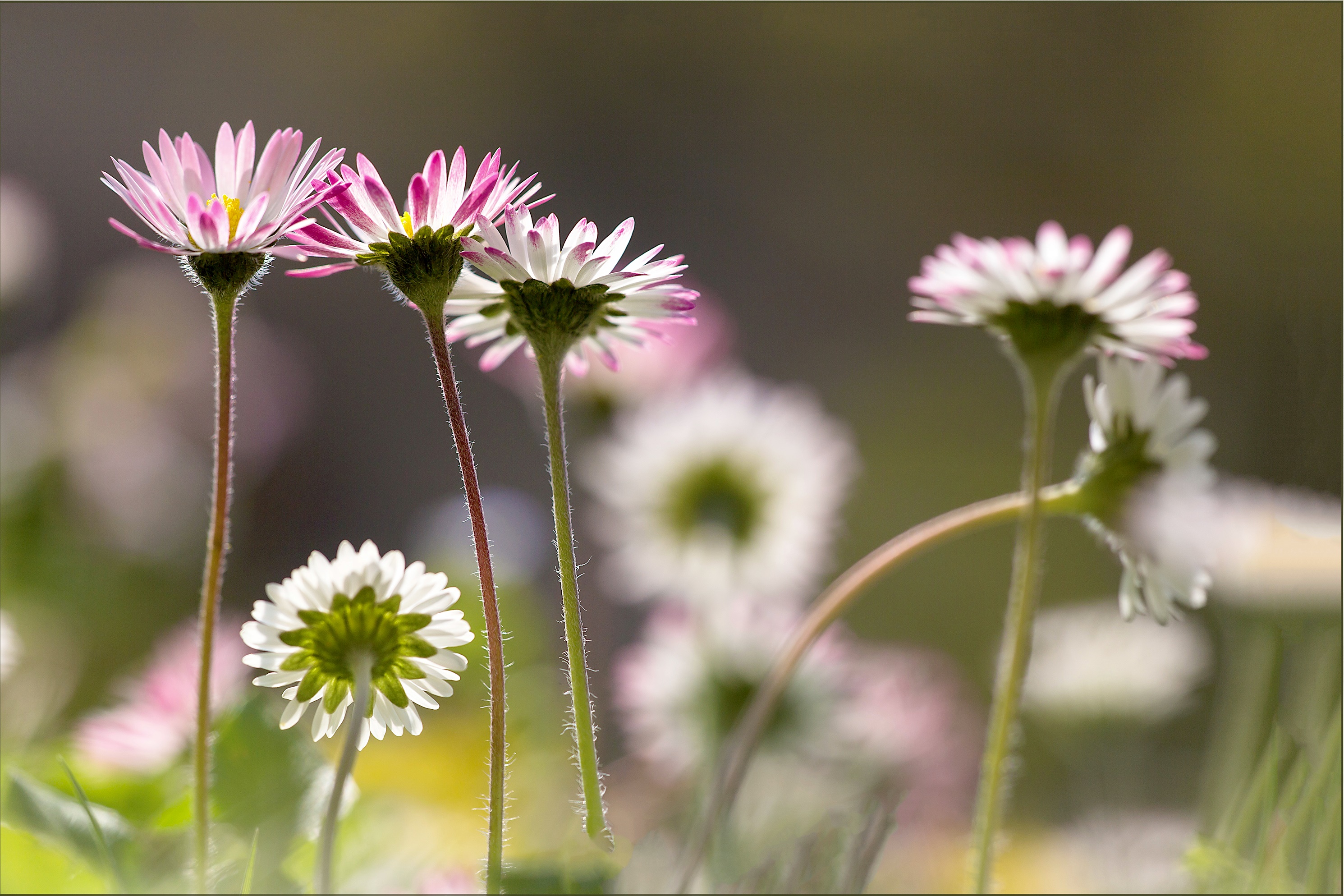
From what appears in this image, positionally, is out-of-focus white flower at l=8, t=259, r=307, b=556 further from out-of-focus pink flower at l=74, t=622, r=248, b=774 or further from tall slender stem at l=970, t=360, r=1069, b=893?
tall slender stem at l=970, t=360, r=1069, b=893

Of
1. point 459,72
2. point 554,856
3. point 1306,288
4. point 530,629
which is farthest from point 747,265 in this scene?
point 554,856

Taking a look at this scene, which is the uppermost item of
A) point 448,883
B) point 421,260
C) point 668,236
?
point 668,236

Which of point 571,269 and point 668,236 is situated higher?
point 668,236

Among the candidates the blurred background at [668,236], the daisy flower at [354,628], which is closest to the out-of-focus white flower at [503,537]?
the blurred background at [668,236]

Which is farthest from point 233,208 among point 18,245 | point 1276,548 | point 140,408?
point 140,408

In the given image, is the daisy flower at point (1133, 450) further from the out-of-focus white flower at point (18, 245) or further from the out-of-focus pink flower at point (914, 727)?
the out-of-focus white flower at point (18, 245)

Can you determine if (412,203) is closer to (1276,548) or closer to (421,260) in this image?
(421,260)
